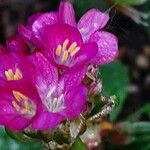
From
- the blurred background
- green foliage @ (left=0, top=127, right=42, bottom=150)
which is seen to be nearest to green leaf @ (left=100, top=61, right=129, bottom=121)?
the blurred background

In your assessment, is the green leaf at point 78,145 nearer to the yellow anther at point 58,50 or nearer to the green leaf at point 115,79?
the yellow anther at point 58,50

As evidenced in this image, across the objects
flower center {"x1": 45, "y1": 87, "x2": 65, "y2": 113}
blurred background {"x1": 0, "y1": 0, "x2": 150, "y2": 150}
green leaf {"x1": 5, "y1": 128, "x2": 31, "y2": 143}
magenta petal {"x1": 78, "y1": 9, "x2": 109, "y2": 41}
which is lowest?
blurred background {"x1": 0, "y1": 0, "x2": 150, "y2": 150}

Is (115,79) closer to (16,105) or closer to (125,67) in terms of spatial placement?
(125,67)

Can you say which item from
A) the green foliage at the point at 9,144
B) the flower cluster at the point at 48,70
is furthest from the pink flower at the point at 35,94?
the green foliage at the point at 9,144

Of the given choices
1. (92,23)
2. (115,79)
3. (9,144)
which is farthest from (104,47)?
(115,79)

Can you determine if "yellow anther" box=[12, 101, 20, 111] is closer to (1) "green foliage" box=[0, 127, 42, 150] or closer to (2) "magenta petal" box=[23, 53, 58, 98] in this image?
(2) "magenta petal" box=[23, 53, 58, 98]

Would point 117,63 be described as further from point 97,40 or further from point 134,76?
point 97,40

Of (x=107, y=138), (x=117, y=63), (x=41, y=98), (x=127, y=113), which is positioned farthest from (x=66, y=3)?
(x=127, y=113)
